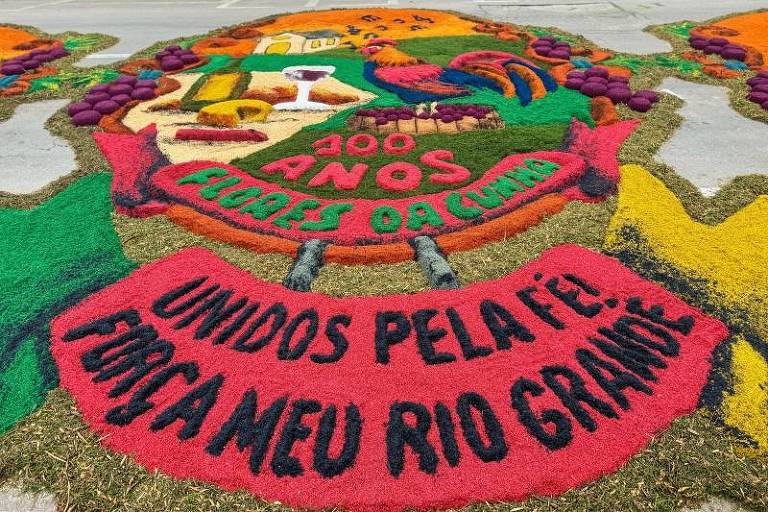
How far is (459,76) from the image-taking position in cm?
677

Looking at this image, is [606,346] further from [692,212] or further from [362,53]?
[362,53]

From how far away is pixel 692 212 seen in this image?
4.16m

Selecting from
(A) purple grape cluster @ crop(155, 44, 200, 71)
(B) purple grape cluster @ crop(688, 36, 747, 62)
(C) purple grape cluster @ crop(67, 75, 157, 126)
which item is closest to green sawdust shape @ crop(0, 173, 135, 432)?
(C) purple grape cluster @ crop(67, 75, 157, 126)

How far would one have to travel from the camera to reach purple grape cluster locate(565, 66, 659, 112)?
595 centimetres

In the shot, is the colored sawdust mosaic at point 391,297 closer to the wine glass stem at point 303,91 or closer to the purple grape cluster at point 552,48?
the wine glass stem at point 303,91

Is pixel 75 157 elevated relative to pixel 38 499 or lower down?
elevated

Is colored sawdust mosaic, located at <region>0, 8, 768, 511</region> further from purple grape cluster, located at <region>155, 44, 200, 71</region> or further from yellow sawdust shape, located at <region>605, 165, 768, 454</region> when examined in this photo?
purple grape cluster, located at <region>155, 44, 200, 71</region>

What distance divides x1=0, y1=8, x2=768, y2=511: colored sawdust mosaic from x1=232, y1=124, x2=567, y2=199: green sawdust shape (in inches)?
1.1

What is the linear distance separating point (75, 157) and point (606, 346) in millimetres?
5009

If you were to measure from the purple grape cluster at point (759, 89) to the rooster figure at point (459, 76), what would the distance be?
2191 millimetres

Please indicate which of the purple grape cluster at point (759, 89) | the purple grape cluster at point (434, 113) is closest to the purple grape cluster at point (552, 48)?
the purple grape cluster at point (759, 89)

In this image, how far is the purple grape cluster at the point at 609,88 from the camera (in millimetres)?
5945

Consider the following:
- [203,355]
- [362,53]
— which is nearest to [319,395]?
[203,355]

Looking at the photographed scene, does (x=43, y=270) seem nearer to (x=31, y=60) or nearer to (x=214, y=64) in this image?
(x=214, y=64)
